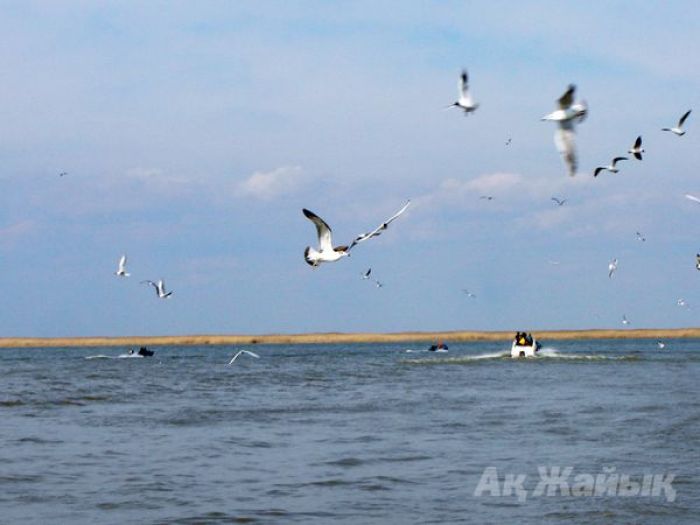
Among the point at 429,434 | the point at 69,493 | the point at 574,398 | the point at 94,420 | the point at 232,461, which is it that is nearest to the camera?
the point at 69,493

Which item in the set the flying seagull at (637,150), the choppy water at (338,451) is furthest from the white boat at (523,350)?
the flying seagull at (637,150)

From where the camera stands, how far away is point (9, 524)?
15844 mm

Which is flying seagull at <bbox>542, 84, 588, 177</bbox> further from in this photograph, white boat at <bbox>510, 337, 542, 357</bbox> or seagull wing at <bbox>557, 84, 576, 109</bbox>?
white boat at <bbox>510, 337, 542, 357</bbox>

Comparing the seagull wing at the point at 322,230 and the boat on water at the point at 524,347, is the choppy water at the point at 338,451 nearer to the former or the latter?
the seagull wing at the point at 322,230

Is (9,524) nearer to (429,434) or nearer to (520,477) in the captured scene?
(520,477)

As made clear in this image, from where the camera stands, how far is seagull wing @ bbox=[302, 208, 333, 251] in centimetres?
2013

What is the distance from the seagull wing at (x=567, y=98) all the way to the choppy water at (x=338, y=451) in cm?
589

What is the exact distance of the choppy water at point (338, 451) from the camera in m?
16.5

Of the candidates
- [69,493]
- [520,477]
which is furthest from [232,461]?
[520,477]

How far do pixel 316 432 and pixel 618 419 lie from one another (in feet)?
23.4

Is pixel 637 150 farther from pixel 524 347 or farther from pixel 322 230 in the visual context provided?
pixel 524 347

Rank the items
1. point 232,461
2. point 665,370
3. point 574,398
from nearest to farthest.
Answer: point 232,461, point 574,398, point 665,370

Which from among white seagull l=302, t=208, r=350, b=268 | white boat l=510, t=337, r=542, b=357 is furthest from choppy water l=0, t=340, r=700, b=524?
white boat l=510, t=337, r=542, b=357

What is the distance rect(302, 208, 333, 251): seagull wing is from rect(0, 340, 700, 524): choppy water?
3.87 m
